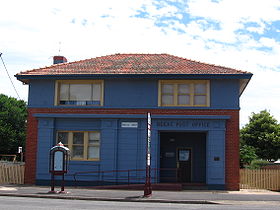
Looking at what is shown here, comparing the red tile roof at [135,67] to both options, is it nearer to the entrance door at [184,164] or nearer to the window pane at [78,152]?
the window pane at [78,152]

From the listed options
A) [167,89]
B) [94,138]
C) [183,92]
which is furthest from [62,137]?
[183,92]

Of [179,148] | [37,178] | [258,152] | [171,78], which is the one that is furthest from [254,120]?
[37,178]

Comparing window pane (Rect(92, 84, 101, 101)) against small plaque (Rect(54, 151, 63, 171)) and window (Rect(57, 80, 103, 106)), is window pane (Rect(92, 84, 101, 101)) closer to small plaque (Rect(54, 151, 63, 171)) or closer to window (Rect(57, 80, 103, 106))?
window (Rect(57, 80, 103, 106))

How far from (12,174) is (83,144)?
4.44 m

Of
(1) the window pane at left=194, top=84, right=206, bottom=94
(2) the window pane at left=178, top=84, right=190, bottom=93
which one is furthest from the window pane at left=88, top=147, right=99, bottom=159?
(1) the window pane at left=194, top=84, right=206, bottom=94

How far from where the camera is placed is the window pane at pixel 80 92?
24266 mm

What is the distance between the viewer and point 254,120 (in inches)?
1799

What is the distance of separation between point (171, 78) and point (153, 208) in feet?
33.1

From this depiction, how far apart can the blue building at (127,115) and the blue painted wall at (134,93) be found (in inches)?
2.0

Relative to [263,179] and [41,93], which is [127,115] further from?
[263,179]

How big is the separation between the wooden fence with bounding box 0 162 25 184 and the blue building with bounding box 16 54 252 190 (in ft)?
1.68

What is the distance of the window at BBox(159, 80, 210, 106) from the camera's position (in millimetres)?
23422

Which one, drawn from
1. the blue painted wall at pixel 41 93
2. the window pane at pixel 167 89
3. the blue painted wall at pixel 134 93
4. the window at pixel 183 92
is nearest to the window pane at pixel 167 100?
the window at pixel 183 92

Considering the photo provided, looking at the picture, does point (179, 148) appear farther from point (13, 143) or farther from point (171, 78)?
point (13, 143)
